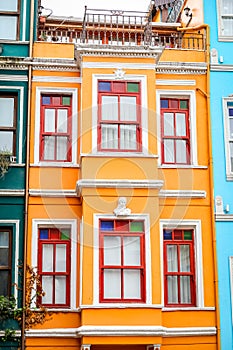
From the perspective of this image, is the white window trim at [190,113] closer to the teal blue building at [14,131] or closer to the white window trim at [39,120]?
the white window trim at [39,120]

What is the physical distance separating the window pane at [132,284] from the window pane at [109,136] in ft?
9.96

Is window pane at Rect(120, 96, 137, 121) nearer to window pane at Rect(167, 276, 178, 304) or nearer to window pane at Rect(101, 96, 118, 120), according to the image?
window pane at Rect(101, 96, 118, 120)

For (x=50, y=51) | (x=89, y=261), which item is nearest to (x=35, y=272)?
(x=89, y=261)

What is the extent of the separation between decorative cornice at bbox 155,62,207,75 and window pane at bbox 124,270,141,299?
17.2 feet

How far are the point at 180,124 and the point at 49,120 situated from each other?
Answer: 10.7ft

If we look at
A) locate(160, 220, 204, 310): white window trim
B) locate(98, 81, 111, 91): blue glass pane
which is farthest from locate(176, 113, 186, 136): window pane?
locate(160, 220, 204, 310): white window trim

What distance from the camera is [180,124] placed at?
18.3 metres

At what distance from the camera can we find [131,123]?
17531 mm

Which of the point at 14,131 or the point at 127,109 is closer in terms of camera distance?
the point at 127,109

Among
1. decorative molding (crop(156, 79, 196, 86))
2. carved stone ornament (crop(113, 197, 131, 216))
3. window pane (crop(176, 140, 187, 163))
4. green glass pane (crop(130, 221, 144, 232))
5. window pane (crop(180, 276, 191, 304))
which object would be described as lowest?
window pane (crop(180, 276, 191, 304))

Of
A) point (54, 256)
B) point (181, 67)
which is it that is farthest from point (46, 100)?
point (54, 256)

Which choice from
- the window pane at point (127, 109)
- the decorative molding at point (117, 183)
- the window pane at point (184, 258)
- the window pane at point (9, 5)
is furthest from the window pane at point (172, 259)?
the window pane at point (9, 5)

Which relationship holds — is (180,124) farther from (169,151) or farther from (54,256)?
(54,256)

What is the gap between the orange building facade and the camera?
1631 cm
